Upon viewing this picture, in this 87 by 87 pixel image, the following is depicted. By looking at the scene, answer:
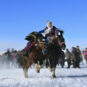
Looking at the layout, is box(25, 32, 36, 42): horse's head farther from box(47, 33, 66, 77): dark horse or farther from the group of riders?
box(47, 33, 66, 77): dark horse

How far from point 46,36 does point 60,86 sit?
401 centimetres

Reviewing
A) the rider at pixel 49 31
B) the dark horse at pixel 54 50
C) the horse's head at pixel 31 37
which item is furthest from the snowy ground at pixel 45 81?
the horse's head at pixel 31 37

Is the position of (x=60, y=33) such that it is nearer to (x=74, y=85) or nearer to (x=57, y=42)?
(x=57, y=42)

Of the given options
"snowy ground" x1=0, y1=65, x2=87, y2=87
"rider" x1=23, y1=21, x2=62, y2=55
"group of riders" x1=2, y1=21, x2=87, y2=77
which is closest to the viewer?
"snowy ground" x1=0, y1=65, x2=87, y2=87

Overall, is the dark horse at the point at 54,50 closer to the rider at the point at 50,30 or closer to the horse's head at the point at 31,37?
the rider at the point at 50,30

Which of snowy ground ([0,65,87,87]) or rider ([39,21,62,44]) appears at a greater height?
rider ([39,21,62,44])

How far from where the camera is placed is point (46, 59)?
45.7 feet

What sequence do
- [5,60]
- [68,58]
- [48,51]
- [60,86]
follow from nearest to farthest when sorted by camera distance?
1. [60,86]
2. [48,51]
3. [68,58]
4. [5,60]

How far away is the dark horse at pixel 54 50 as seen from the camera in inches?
527

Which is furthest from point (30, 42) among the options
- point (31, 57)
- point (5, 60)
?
point (5, 60)

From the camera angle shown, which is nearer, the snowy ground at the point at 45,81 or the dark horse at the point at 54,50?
the snowy ground at the point at 45,81

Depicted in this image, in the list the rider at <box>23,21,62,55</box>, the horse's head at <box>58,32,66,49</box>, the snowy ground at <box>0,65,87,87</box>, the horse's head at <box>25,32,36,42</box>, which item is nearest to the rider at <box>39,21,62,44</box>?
the rider at <box>23,21,62,55</box>

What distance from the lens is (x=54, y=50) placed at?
44.1 ft

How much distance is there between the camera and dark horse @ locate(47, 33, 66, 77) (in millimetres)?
13391
